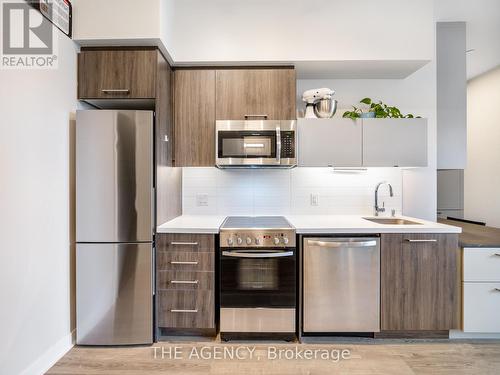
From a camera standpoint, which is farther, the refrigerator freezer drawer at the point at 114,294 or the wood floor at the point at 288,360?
the refrigerator freezer drawer at the point at 114,294

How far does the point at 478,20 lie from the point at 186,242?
11.8 feet

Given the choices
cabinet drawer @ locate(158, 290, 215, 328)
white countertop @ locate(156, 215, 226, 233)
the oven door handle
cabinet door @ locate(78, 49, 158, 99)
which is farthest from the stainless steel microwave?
cabinet drawer @ locate(158, 290, 215, 328)

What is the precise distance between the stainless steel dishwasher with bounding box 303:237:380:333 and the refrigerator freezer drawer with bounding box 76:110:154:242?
4.37 ft

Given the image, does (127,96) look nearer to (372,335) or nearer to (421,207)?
(372,335)

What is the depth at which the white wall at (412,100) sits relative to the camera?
2734 millimetres

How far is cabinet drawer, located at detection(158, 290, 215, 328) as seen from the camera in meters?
2.09

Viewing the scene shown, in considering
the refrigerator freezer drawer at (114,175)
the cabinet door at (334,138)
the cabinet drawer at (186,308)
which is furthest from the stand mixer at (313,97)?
the cabinet drawer at (186,308)

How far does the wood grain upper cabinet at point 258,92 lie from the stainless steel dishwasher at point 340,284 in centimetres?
120

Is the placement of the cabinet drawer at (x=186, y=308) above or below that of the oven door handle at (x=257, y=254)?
below

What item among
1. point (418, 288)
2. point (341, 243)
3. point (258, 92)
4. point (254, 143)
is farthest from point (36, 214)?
point (418, 288)

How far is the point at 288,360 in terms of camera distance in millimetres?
1923

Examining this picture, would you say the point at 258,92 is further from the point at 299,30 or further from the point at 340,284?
the point at 340,284

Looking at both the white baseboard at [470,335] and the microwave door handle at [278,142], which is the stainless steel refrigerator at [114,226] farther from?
the white baseboard at [470,335]

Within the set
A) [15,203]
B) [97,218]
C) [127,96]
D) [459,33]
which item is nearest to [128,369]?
[97,218]
